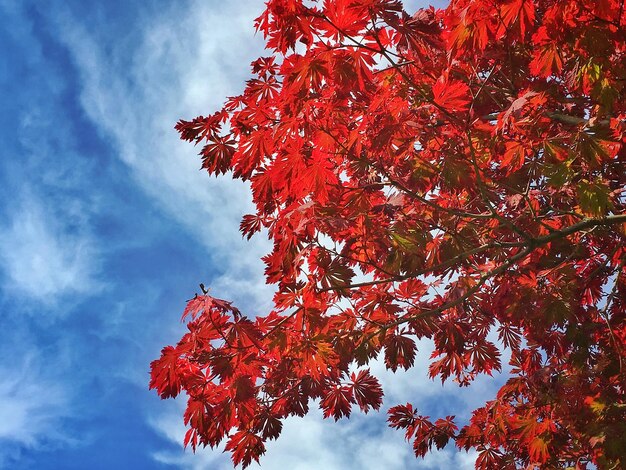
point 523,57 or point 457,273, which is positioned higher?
point 523,57

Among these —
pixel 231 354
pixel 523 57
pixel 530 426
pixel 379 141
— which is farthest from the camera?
pixel 530 426

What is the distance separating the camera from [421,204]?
5.08 metres

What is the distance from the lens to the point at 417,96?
483 cm

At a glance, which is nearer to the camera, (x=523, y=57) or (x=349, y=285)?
(x=349, y=285)

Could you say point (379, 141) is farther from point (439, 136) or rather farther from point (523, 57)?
point (523, 57)

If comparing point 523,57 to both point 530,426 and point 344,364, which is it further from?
point 530,426

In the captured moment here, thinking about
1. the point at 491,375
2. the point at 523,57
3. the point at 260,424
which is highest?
the point at 523,57

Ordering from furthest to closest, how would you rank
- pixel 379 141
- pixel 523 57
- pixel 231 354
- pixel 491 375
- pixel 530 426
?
pixel 491 375
pixel 530 426
pixel 523 57
pixel 231 354
pixel 379 141

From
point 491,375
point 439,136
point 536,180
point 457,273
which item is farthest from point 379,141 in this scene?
point 491,375

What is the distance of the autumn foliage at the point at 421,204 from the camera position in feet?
12.8

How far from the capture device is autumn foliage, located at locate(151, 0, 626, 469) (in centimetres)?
389

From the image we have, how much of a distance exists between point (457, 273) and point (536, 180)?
1.31m

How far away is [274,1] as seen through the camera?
12.0 ft

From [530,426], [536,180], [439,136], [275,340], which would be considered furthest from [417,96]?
[530,426]
